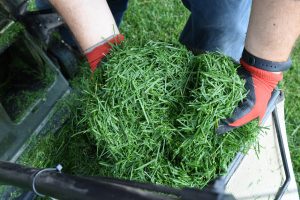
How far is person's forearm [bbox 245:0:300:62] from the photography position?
109 cm

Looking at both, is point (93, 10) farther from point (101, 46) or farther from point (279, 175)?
point (279, 175)

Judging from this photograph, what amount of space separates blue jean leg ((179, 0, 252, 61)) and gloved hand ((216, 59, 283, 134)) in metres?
0.45

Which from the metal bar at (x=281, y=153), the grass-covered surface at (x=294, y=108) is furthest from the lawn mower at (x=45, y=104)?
the grass-covered surface at (x=294, y=108)

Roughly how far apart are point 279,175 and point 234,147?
1.26 feet

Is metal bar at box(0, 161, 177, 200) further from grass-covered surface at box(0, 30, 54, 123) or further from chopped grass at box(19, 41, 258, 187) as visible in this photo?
grass-covered surface at box(0, 30, 54, 123)

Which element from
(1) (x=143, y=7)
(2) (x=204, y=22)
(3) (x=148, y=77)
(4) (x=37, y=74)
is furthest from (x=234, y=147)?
(1) (x=143, y=7)

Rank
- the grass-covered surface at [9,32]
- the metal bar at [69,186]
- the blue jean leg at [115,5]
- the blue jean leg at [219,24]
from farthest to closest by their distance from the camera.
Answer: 1. the blue jean leg at [115,5]
2. the blue jean leg at [219,24]
3. the grass-covered surface at [9,32]
4. the metal bar at [69,186]

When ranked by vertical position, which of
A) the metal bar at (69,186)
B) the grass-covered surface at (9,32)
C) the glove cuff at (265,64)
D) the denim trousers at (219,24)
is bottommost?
the denim trousers at (219,24)

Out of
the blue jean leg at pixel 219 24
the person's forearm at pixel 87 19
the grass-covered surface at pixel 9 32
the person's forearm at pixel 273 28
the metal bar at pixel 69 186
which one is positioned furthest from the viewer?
the blue jean leg at pixel 219 24

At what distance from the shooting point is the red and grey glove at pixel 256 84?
1.13 metres

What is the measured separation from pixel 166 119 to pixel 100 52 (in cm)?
29

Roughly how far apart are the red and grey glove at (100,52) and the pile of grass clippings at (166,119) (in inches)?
4.0

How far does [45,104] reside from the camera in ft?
5.40

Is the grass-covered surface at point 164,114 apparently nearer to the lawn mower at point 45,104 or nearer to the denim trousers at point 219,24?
the lawn mower at point 45,104
